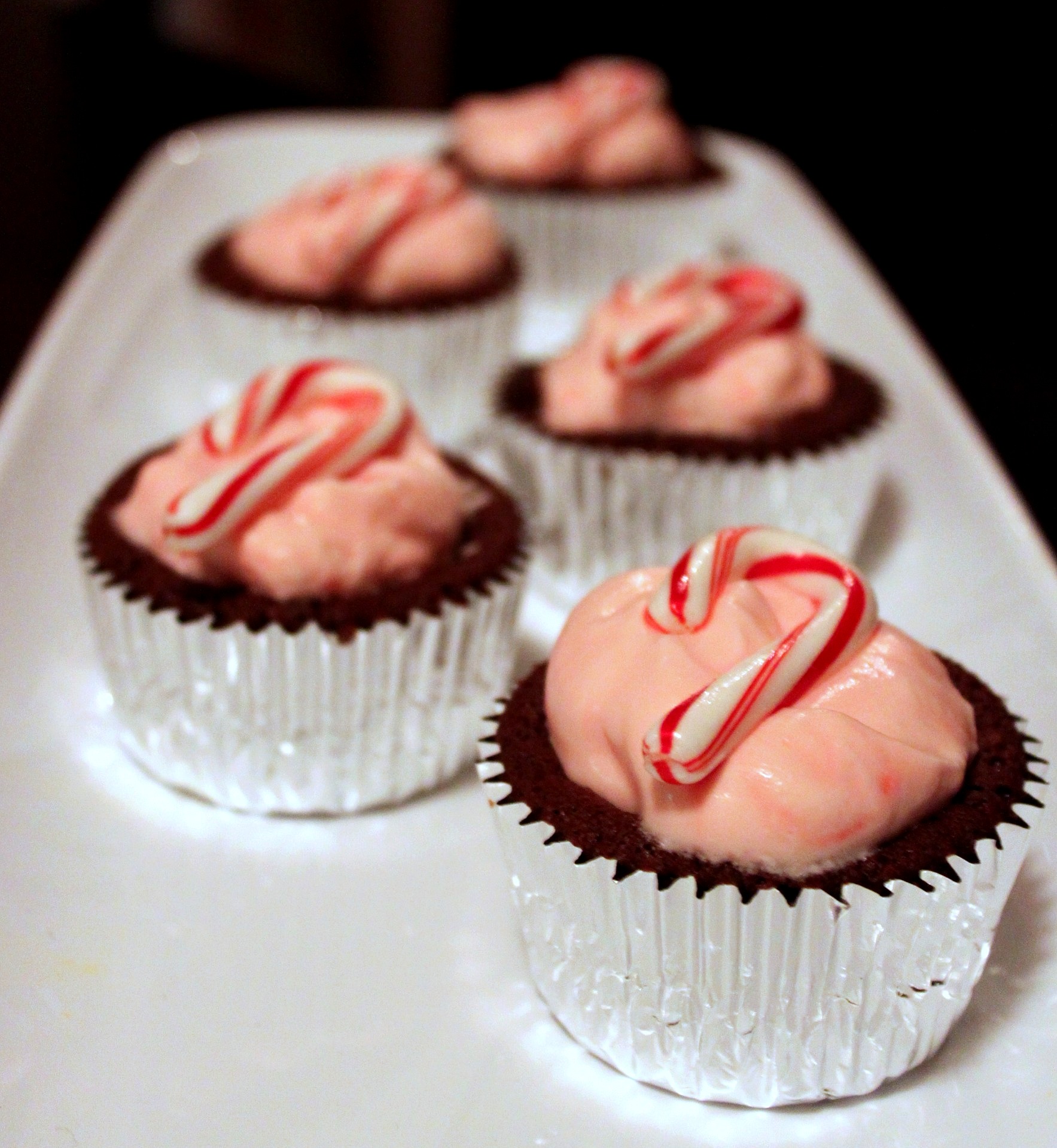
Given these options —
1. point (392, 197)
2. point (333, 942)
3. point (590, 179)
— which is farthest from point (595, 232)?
point (333, 942)

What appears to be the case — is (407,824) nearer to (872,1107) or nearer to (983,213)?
(872,1107)

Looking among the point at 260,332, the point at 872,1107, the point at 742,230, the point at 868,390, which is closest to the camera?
the point at 872,1107

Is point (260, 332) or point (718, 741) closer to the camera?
point (718, 741)

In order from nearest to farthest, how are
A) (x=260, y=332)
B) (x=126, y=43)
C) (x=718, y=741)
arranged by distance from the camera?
(x=718, y=741) → (x=260, y=332) → (x=126, y=43)

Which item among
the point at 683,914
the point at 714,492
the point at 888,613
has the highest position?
the point at 683,914

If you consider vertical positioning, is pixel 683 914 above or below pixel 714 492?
above

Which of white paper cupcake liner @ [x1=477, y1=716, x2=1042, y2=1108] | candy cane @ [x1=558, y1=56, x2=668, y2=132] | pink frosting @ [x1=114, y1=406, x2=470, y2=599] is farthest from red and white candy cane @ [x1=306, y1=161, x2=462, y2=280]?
white paper cupcake liner @ [x1=477, y1=716, x2=1042, y2=1108]

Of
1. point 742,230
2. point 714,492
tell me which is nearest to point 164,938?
point 714,492
